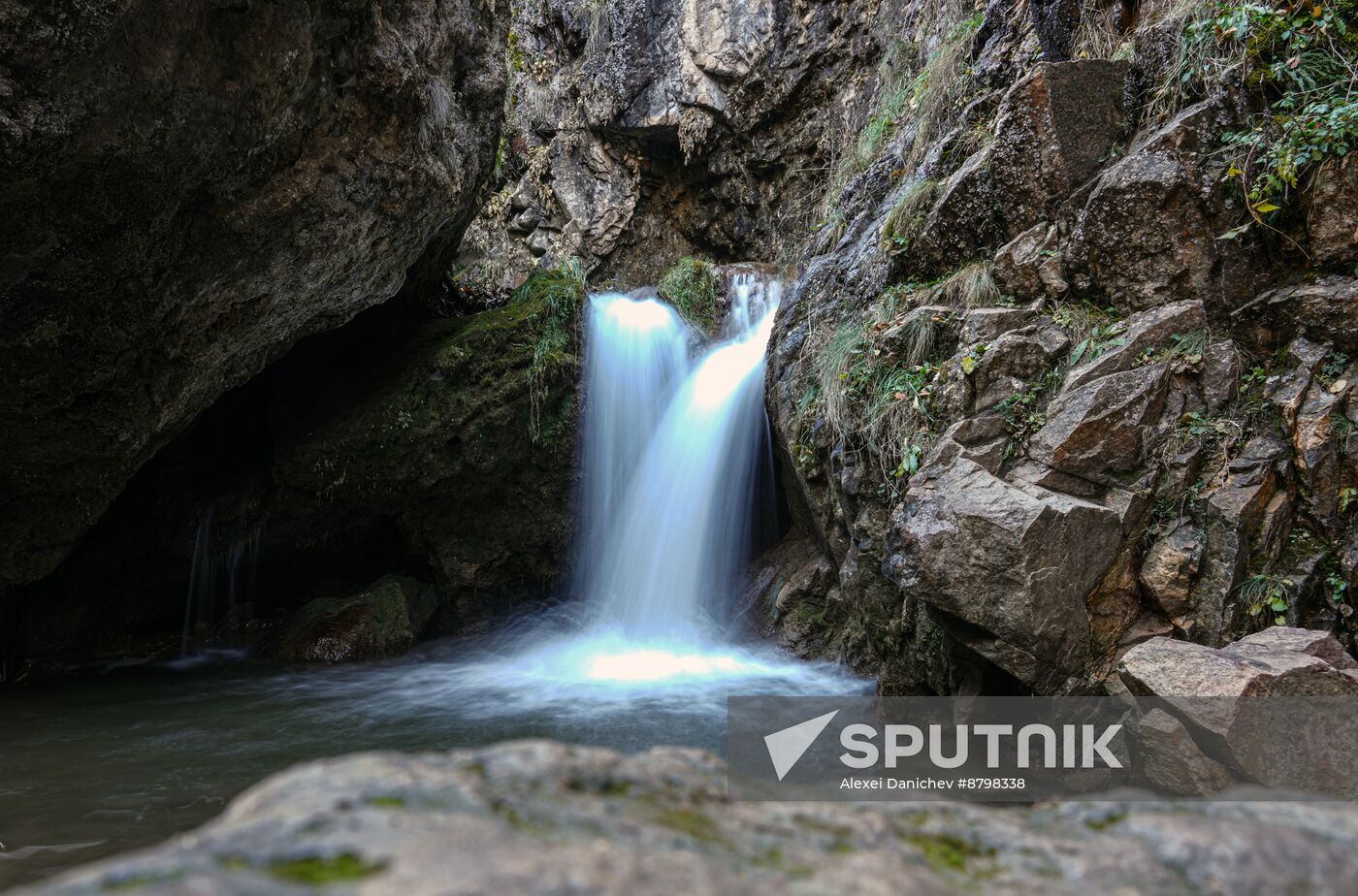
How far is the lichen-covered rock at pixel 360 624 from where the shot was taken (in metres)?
7.28

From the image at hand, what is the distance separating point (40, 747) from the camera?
14.8 ft

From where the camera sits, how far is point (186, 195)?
13.9 ft

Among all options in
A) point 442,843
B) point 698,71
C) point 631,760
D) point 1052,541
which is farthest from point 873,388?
point 698,71

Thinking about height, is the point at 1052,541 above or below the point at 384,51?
below

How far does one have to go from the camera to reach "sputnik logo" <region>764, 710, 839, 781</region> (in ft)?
14.1

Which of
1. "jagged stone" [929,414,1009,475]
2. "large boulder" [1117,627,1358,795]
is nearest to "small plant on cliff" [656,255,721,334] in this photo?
"jagged stone" [929,414,1009,475]

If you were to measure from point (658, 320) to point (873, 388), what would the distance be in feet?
16.1

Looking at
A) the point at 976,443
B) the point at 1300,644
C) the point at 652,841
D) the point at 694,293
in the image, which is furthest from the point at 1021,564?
the point at 694,293

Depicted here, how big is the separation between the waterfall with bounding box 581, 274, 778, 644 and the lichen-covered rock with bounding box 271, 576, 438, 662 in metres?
2.00

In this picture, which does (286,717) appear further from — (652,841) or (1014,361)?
(1014,361)

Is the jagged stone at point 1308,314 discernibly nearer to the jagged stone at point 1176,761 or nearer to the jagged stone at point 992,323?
the jagged stone at point 992,323

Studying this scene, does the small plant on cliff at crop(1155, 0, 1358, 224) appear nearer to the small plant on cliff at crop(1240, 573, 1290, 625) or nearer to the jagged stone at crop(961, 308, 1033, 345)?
the jagged stone at crop(961, 308, 1033, 345)

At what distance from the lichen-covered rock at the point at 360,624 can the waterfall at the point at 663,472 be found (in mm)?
2000

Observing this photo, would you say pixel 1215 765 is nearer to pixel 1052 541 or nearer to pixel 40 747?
pixel 1052 541
